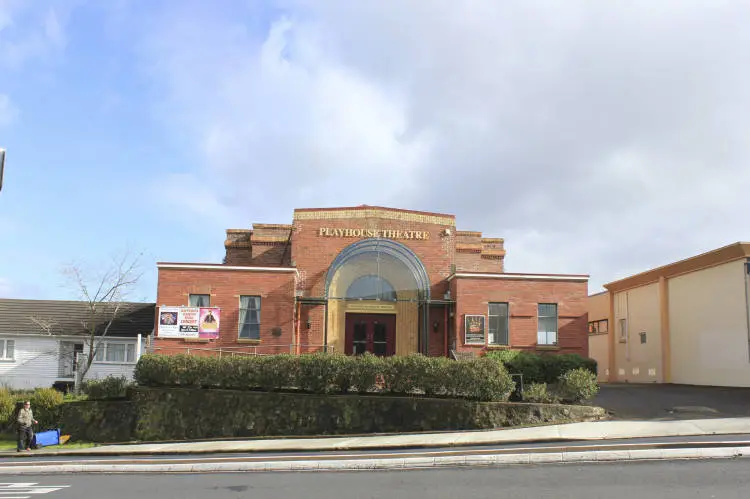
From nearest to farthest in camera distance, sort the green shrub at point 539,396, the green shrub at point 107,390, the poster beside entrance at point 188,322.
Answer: the green shrub at point 539,396 < the green shrub at point 107,390 < the poster beside entrance at point 188,322

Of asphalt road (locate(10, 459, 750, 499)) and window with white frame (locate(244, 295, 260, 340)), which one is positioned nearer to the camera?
asphalt road (locate(10, 459, 750, 499))

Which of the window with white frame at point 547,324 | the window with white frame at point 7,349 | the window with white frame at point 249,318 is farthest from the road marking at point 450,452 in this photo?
the window with white frame at point 7,349

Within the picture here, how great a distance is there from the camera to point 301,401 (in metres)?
21.2

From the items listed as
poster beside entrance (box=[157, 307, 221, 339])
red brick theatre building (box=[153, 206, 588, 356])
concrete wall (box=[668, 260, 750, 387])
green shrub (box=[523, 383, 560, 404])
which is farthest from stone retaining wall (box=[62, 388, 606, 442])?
concrete wall (box=[668, 260, 750, 387])

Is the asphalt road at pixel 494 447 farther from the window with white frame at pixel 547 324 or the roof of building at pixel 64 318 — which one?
the roof of building at pixel 64 318

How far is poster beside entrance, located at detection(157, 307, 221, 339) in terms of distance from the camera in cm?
2639

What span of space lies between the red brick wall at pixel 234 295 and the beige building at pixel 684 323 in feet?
48.0

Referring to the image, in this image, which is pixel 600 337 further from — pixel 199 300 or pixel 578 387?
pixel 199 300

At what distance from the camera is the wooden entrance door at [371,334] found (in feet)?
95.2

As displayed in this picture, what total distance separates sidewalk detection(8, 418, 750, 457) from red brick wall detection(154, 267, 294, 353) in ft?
22.6

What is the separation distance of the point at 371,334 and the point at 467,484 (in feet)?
58.2

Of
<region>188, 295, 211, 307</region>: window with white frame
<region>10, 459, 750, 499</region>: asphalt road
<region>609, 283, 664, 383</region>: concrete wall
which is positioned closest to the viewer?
<region>10, 459, 750, 499</region>: asphalt road

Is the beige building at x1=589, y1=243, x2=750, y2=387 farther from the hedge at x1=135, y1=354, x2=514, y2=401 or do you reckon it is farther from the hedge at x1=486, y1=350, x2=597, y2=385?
the hedge at x1=135, y1=354, x2=514, y2=401

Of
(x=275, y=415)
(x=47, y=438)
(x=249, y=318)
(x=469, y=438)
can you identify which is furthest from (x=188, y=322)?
(x=469, y=438)
